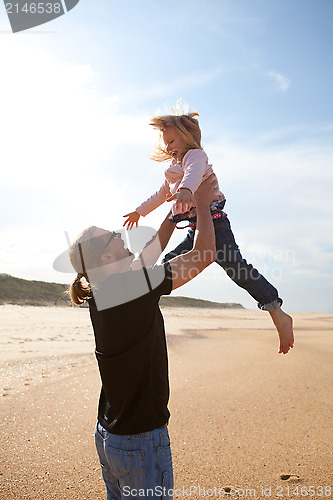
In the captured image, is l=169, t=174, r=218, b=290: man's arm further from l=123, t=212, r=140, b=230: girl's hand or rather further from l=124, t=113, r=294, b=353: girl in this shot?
l=123, t=212, r=140, b=230: girl's hand

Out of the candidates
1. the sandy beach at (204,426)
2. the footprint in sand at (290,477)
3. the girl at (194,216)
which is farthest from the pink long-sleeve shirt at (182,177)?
the footprint in sand at (290,477)

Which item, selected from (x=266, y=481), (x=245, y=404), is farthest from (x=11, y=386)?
(x=266, y=481)

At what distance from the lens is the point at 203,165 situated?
2.92 meters

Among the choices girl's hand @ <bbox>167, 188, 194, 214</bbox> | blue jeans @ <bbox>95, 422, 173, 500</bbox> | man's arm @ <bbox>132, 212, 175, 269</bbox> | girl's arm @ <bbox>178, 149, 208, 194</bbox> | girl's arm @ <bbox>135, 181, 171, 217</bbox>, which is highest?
girl's arm @ <bbox>178, 149, 208, 194</bbox>

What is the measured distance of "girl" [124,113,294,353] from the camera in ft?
9.82

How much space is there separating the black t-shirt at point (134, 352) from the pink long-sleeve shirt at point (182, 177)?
68 cm

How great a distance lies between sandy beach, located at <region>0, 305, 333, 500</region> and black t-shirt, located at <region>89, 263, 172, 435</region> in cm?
157

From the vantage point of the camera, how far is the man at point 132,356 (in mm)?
2164

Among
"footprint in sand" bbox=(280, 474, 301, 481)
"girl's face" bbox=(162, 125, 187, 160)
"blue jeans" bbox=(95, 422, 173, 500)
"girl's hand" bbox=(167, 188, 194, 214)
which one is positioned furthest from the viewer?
"footprint in sand" bbox=(280, 474, 301, 481)

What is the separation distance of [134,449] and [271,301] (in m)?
1.42

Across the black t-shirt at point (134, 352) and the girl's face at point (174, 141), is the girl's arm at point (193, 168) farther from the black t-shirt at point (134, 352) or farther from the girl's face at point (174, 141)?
the black t-shirt at point (134, 352)

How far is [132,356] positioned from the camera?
223 cm

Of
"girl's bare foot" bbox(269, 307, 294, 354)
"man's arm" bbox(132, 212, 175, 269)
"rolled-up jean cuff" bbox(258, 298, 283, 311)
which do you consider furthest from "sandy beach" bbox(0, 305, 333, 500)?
"man's arm" bbox(132, 212, 175, 269)

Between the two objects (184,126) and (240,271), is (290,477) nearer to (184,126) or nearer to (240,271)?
(240,271)
